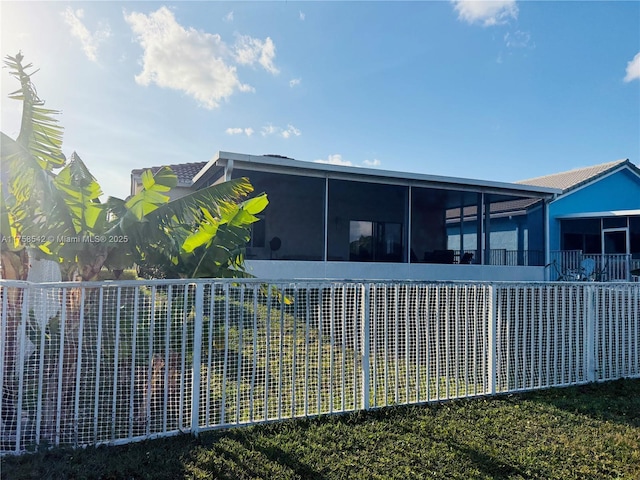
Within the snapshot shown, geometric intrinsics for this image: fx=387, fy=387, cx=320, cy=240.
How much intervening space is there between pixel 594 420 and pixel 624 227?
1572 cm

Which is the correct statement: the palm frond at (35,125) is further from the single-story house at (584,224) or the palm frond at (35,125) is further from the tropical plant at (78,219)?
the single-story house at (584,224)

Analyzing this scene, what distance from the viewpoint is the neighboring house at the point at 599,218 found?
15.2m

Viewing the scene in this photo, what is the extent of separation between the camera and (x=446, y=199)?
16141mm

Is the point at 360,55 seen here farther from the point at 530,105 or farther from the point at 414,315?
→ the point at 414,315

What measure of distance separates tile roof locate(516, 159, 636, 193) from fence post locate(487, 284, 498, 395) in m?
14.5

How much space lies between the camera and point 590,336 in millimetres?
5586

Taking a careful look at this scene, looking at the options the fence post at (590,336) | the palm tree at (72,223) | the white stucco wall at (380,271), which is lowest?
the fence post at (590,336)

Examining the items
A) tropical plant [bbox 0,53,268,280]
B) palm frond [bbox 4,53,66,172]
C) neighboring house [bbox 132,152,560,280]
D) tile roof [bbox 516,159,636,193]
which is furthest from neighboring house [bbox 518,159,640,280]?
palm frond [bbox 4,53,66,172]

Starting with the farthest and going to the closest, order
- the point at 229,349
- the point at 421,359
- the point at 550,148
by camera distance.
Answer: the point at 550,148 → the point at 421,359 → the point at 229,349

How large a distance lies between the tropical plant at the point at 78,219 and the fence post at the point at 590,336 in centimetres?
511

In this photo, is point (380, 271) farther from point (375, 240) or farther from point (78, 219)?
point (78, 219)

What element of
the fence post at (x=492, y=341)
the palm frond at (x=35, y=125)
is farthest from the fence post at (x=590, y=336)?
the palm frond at (x=35, y=125)

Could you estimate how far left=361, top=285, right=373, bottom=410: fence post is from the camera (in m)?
4.34

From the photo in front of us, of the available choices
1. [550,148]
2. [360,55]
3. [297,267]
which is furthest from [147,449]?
[550,148]
